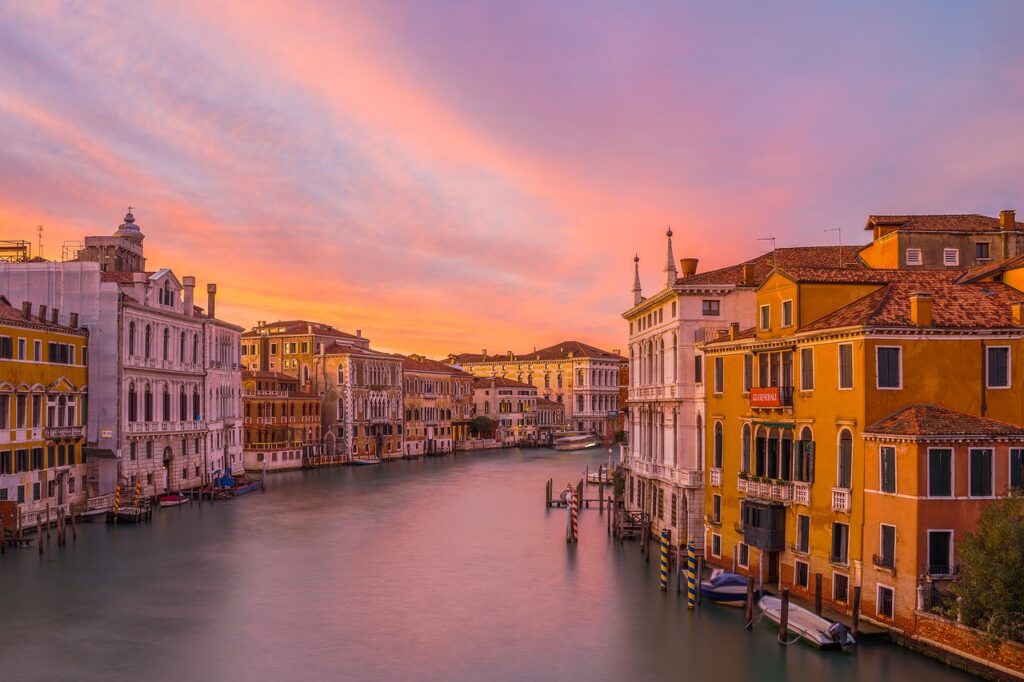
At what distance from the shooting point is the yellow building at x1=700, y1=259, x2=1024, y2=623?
18.1 metres

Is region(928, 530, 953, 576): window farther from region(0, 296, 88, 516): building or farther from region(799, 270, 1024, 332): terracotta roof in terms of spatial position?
region(0, 296, 88, 516): building

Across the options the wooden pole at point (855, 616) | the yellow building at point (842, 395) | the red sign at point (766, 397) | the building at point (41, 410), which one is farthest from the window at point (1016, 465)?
the building at point (41, 410)

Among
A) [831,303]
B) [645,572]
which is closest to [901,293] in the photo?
[831,303]

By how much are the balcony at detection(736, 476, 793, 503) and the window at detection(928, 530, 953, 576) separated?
155 inches

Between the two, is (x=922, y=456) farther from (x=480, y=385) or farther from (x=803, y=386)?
(x=480, y=385)

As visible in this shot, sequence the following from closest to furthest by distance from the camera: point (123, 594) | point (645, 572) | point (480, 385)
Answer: point (123, 594) < point (645, 572) < point (480, 385)

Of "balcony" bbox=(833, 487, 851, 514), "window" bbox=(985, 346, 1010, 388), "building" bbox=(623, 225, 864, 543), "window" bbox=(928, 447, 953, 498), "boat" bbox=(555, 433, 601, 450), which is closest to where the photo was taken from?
Answer: "window" bbox=(928, 447, 953, 498)

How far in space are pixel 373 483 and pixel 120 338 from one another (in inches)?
775

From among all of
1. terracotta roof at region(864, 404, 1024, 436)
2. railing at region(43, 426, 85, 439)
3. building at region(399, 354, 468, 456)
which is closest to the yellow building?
terracotta roof at region(864, 404, 1024, 436)

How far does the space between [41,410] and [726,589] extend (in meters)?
23.5

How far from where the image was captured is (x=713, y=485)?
2473cm

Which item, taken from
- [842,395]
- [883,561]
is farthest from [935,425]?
[883,561]

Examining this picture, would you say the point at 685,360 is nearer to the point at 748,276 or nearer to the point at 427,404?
the point at 748,276

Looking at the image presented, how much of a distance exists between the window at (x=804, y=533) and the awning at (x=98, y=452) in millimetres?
26595
